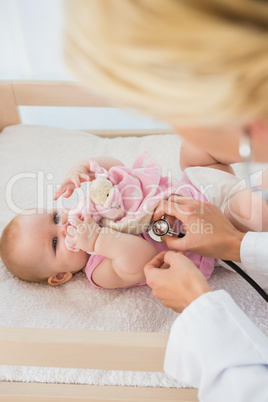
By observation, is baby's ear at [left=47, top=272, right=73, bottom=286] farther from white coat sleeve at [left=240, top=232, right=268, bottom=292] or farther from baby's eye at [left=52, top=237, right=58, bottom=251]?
white coat sleeve at [left=240, top=232, right=268, bottom=292]

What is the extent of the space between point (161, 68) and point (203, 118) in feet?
0.23

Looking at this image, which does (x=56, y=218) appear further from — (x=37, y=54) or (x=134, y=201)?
(x=37, y=54)

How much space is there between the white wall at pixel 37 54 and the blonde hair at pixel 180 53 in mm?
1160

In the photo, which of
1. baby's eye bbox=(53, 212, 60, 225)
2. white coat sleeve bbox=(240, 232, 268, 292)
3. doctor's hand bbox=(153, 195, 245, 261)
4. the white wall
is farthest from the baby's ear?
the white wall

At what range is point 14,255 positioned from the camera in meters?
1.12

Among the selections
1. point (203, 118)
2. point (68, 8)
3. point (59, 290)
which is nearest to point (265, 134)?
point (203, 118)

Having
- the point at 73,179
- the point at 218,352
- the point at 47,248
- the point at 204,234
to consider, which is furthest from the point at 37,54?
the point at 218,352

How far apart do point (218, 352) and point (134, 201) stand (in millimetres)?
508

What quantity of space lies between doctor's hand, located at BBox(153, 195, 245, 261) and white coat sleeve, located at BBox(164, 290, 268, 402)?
25 cm

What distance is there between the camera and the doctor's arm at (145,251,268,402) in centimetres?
66

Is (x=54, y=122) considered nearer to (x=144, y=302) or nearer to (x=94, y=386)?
(x=144, y=302)

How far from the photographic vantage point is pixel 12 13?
168 centimetres

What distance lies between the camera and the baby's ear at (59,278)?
1157mm

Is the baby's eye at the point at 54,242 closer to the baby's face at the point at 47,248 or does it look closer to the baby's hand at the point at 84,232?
the baby's face at the point at 47,248
